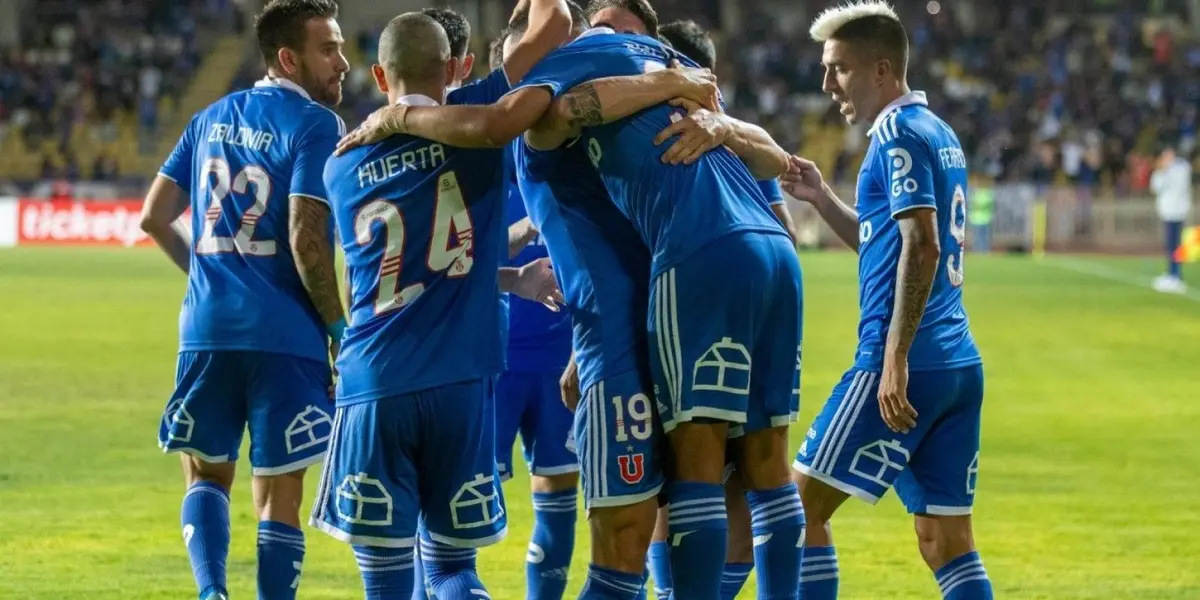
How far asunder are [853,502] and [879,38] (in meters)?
4.82

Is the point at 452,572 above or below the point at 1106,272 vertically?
above

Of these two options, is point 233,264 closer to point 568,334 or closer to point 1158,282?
point 568,334

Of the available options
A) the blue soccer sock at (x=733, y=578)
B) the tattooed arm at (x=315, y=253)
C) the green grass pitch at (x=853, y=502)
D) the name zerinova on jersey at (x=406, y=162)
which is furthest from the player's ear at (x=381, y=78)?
the green grass pitch at (x=853, y=502)

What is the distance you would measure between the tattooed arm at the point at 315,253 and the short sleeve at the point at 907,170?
6.36 feet

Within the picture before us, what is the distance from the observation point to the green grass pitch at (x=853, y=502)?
308 inches

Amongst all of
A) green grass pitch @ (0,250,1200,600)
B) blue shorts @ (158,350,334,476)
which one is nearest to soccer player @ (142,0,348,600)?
blue shorts @ (158,350,334,476)

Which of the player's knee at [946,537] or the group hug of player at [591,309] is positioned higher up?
the group hug of player at [591,309]

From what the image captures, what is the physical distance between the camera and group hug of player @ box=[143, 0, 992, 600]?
5.07 m

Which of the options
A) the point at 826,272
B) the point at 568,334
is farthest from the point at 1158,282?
the point at 568,334

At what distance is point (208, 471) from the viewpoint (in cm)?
634

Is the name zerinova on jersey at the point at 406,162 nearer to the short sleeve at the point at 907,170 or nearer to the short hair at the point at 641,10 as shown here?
the short hair at the point at 641,10

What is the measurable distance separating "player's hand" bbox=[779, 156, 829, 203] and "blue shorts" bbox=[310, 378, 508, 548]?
57.0 inches

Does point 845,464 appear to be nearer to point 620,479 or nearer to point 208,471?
point 620,479

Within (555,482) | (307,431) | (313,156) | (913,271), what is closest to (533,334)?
(555,482)
